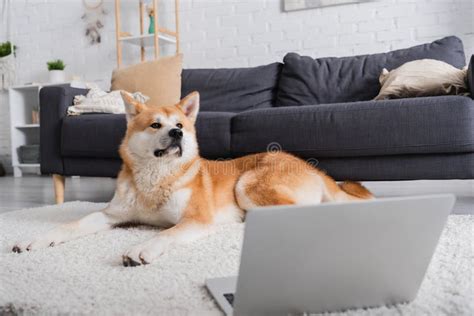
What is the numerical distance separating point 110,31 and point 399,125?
3595mm

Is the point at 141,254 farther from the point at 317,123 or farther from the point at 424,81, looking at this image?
the point at 424,81

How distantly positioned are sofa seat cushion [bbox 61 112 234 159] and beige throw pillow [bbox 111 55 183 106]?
1.72 feet

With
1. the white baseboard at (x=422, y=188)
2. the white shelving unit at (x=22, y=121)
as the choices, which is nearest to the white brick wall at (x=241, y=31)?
the white shelving unit at (x=22, y=121)

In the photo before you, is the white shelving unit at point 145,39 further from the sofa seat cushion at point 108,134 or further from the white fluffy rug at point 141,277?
the white fluffy rug at point 141,277

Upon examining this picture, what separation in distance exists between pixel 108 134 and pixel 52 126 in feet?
1.47

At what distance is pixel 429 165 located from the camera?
1960 millimetres

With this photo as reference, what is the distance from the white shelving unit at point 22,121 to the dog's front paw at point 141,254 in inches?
147

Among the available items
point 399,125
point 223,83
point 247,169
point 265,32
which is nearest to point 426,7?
point 265,32

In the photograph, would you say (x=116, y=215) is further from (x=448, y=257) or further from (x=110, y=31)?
(x=110, y=31)

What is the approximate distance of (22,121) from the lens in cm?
472

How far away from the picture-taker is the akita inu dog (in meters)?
1.58

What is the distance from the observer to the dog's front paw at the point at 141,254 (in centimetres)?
121

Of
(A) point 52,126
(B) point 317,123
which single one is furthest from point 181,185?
(A) point 52,126

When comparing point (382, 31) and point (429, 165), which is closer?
point (429, 165)
